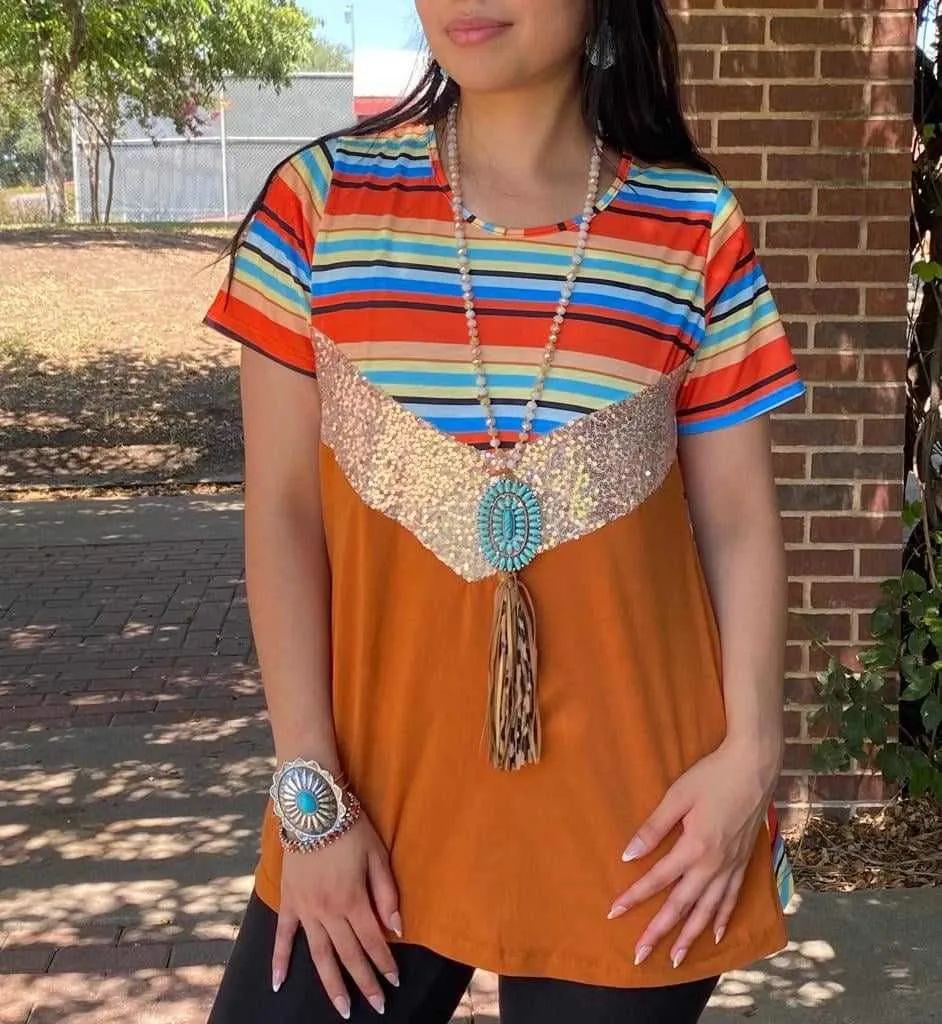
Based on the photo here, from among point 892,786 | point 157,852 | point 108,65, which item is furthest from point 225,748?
point 108,65

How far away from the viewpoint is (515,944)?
4.98ft

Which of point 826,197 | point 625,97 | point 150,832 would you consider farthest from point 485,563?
point 150,832

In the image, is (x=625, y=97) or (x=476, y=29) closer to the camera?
(x=476, y=29)

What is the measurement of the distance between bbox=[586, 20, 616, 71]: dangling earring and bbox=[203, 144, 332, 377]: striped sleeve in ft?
1.12

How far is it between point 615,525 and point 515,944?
44 cm

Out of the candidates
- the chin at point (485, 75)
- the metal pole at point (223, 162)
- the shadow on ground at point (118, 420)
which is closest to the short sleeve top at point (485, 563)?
the chin at point (485, 75)

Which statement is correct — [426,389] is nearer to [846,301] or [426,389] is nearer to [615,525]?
[615,525]

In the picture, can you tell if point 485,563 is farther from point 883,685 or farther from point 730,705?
point 883,685

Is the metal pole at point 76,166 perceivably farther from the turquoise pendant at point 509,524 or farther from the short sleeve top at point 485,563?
the turquoise pendant at point 509,524

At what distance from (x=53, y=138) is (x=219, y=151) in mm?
4441

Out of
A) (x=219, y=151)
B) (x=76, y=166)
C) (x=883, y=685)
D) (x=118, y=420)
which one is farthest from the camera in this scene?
(x=76, y=166)

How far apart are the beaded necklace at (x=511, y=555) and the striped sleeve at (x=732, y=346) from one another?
0.56 ft

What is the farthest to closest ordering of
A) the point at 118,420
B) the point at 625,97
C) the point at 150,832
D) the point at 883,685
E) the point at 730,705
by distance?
the point at 118,420
the point at 150,832
the point at 883,685
the point at 625,97
the point at 730,705

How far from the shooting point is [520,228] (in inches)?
62.2
